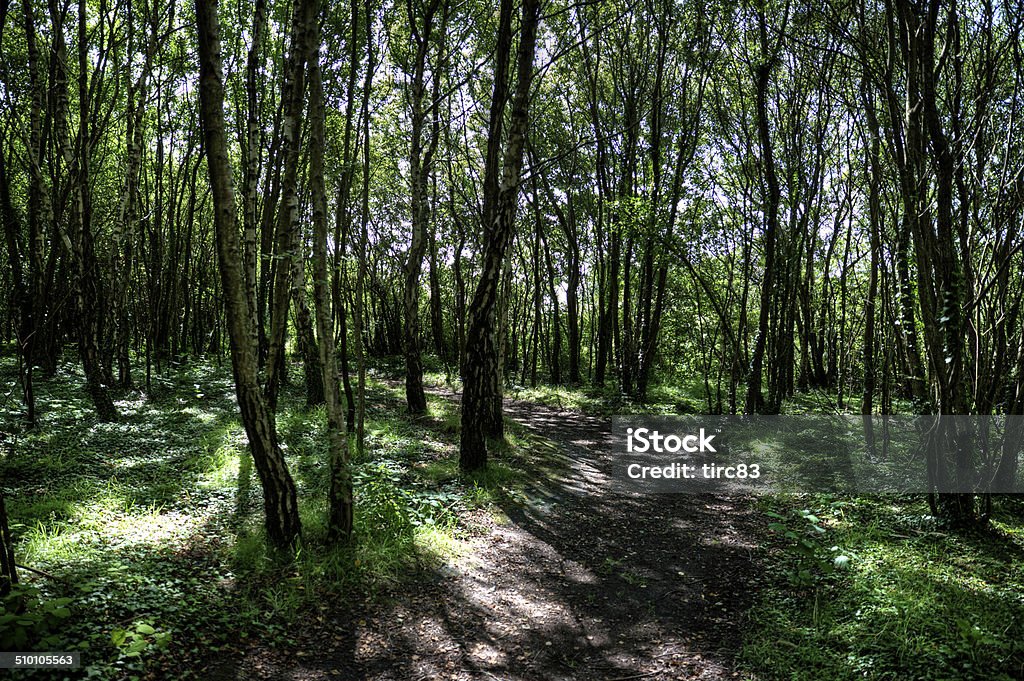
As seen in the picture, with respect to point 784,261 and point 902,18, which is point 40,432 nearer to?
point 902,18

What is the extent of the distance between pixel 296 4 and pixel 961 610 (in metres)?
9.08

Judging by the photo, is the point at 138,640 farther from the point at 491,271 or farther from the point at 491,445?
the point at 491,445

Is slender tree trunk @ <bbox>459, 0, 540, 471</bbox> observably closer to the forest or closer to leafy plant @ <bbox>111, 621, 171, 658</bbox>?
the forest

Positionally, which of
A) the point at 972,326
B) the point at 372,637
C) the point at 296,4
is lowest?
the point at 372,637

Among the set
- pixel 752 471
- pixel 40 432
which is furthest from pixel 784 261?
pixel 40 432

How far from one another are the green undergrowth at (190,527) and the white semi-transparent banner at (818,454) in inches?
103

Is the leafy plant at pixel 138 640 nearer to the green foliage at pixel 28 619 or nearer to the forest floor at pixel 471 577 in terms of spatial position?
the forest floor at pixel 471 577

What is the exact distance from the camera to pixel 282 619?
14.0ft

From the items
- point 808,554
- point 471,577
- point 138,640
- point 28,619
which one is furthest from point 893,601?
point 28,619

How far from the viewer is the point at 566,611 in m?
4.75

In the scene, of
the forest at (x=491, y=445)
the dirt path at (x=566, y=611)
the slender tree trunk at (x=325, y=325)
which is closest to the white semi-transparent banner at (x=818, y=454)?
the forest at (x=491, y=445)

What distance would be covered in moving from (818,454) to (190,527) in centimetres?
870

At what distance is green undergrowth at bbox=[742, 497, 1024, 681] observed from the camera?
11.8 ft

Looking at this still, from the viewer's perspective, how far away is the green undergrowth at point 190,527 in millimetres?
3678
